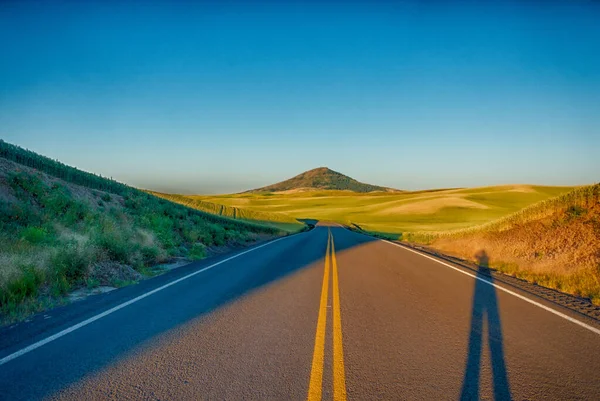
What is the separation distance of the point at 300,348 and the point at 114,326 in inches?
117

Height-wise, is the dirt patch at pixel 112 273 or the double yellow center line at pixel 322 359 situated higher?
the double yellow center line at pixel 322 359

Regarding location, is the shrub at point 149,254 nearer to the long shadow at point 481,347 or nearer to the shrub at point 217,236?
the shrub at point 217,236

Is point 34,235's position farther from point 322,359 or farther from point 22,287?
point 322,359

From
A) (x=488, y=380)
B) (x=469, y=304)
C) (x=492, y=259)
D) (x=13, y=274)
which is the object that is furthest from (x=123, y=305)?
(x=492, y=259)

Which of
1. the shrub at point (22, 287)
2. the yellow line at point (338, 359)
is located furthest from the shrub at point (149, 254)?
the yellow line at point (338, 359)

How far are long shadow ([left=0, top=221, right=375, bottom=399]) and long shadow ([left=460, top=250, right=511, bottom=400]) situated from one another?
4.05m

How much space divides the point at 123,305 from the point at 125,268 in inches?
142

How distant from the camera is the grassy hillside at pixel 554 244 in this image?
9461mm

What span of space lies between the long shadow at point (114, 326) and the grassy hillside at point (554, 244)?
7486 mm

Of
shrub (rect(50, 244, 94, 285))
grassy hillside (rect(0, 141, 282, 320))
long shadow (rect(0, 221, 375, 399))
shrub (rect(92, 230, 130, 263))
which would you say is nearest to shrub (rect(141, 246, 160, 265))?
grassy hillside (rect(0, 141, 282, 320))

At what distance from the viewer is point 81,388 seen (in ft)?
11.8

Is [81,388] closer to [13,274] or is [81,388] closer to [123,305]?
[123,305]

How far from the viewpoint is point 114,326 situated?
213 inches

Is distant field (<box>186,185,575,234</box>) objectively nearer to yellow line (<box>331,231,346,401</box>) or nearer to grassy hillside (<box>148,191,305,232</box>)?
grassy hillside (<box>148,191,305,232</box>)
